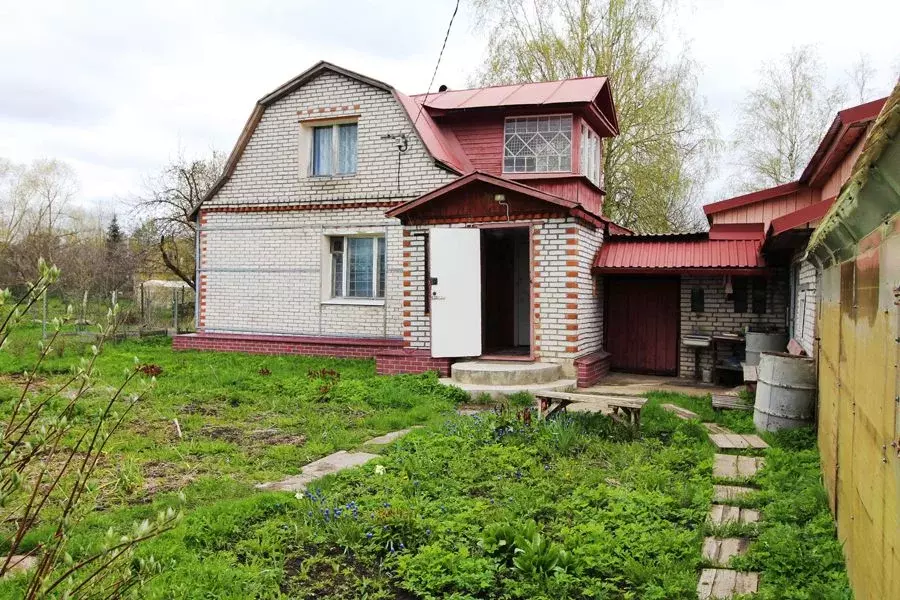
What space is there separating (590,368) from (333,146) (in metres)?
7.36

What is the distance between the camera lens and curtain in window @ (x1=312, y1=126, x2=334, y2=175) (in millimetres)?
14719

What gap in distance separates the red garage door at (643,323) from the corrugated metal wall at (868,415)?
8.35 m

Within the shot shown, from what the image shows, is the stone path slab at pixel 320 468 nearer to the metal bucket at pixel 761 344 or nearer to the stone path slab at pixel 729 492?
the stone path slab at pixel 729 492

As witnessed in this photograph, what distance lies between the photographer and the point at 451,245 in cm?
1140

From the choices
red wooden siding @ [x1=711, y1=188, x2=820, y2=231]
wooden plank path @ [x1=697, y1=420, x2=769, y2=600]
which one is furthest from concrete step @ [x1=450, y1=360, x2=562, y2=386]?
red wooden siding @ [x1=711, y1=188, x2=820, y2=231]

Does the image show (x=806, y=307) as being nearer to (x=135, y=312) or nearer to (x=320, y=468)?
(x=320, y=468)

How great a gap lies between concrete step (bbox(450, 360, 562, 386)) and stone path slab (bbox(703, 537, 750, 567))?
5.99m

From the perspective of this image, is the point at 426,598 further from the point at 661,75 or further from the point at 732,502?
the point at 661,75

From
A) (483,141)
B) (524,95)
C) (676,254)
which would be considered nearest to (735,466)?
(676,254)

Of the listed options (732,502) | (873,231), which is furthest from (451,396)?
(873,231)

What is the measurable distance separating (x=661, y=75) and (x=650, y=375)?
11.8 metres

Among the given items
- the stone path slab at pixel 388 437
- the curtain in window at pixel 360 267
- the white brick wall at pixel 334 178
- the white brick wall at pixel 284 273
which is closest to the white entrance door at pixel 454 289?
the white brick wall at pixel 334 178

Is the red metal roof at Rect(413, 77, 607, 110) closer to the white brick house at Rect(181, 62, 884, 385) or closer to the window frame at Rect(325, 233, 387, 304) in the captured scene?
the white brick house at Rect(181, 62, 884, 385)

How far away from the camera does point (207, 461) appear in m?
6.66
